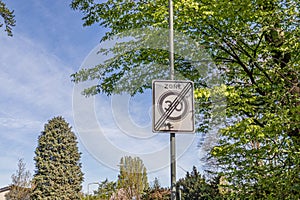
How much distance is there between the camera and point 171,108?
138 inches

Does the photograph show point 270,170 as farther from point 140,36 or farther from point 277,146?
point 140,36

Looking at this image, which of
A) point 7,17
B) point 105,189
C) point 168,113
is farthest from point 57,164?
point 168,113

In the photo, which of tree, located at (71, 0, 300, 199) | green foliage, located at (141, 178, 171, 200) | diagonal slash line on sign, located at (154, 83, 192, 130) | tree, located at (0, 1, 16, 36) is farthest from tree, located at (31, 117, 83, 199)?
diagonal slash line on sign, located at (154, 83, 192, 130)

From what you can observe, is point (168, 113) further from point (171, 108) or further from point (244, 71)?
point (244, 71)

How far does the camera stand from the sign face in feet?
11.5

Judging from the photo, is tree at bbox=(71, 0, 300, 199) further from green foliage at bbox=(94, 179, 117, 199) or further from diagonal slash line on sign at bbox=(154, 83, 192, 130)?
green foliage at bbox=(94, 179, 117, 199)

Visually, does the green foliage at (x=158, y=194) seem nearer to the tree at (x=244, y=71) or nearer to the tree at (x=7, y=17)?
the tree at (x=244, y=71)

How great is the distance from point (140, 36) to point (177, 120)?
12.4ft

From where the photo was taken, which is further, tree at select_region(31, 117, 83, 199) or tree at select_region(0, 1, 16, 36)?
tree at select_region(31, 117, 83, 199)

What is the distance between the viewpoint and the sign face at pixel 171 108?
3498 mm

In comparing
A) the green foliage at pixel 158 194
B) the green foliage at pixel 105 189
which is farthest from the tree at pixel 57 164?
the green foliage at pixel 158 194

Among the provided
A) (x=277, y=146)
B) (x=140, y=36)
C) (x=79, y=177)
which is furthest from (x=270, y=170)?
(x=79, y=177)

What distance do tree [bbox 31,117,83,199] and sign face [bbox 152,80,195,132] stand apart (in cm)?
2959

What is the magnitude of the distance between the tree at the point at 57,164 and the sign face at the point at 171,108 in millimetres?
29591
